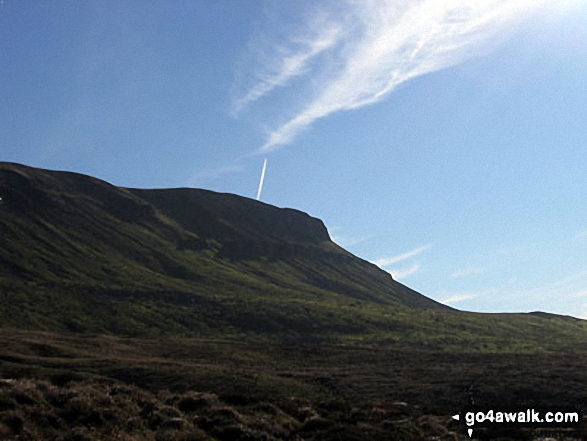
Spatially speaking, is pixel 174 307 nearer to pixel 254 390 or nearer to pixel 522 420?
pixel 254 390

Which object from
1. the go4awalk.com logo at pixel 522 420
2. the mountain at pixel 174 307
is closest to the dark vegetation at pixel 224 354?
the mountain at pixel 174 307

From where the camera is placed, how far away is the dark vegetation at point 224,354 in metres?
26.1

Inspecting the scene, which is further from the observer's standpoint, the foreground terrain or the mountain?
the mountain

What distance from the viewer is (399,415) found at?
32188 millimetres

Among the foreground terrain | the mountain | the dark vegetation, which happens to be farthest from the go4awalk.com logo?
the mountain

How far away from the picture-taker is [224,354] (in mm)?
74062

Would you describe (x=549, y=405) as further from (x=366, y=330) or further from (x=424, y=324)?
(x=424, y=324)

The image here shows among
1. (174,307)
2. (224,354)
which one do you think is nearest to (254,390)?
(224,354)

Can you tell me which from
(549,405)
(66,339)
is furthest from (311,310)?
(549,405)

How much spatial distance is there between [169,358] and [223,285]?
4419 inches

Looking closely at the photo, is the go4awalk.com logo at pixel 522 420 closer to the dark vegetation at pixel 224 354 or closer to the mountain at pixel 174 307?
the dark vegetation at pixel 224 354

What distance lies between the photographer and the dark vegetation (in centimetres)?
2612

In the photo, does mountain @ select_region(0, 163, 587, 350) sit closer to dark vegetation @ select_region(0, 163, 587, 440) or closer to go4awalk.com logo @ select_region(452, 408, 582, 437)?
dark vegetation @ select_region(0, 163, 587, 440)

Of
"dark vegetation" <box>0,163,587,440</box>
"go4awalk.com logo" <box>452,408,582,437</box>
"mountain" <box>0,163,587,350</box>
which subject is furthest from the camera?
"mountain" <box>0,163,587,350</box>
